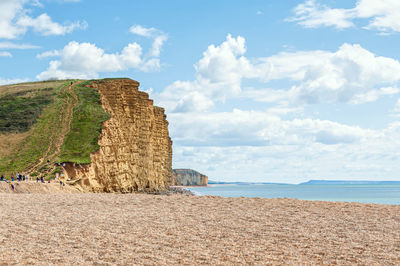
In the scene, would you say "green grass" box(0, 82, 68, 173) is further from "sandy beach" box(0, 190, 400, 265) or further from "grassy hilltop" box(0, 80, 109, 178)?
"sandy beach" box(0, 190, 400, 265)

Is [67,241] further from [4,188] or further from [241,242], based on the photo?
[4,188]

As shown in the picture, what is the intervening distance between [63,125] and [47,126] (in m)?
2.03

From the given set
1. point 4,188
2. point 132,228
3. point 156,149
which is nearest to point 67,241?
point 132,228

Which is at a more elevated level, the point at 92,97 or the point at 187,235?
the point at 92,97

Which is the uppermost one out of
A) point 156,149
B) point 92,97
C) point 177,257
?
point 92,97

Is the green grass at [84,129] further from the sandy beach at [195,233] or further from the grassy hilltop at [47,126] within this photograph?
the sandy beach at [195,233]

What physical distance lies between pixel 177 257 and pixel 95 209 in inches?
348

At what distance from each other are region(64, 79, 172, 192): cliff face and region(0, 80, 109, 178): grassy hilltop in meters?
1.31

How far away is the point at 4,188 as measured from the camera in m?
28.6

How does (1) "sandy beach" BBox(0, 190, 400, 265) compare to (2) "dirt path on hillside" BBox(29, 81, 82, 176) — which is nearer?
(1) "sandy beach" BBox(0, 190, 400, 265)

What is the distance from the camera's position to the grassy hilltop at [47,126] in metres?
42.5

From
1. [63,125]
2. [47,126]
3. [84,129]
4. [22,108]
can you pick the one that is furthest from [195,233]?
[22,108]

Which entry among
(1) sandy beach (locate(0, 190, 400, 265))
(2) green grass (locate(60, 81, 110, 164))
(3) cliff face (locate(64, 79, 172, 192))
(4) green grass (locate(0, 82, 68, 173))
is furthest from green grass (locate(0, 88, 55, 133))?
(1) sandy beach (locate(0, 190, 400, 265))

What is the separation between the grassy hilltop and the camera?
42500mm
